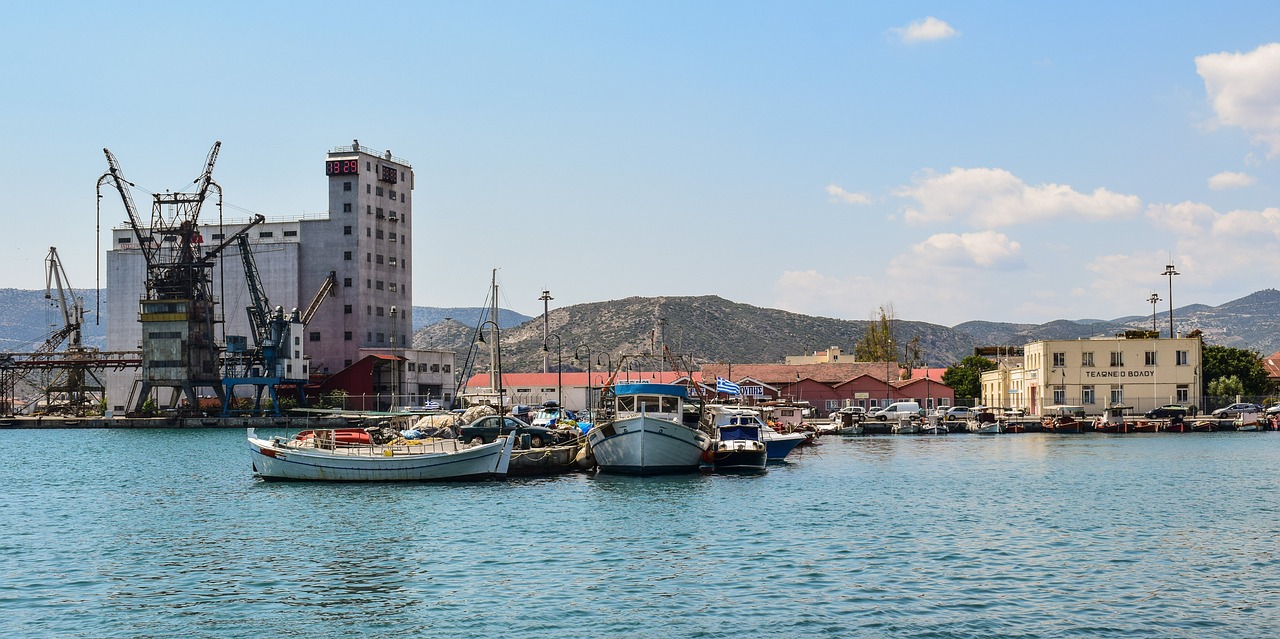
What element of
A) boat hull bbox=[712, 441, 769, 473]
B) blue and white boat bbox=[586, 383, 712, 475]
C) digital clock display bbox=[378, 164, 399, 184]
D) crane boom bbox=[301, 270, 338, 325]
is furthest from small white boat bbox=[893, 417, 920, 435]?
digital clock display bbox=[378, 164, 399, 184]

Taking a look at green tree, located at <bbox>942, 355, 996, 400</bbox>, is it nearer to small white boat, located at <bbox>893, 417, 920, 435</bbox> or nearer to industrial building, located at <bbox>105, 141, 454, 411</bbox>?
small white boat, located at <bbox>893, 417, 920, 435</bbox>

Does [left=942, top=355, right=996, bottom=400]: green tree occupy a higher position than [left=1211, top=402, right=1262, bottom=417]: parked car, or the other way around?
[left=942, top=355, right=996, bottom=400]: green tree

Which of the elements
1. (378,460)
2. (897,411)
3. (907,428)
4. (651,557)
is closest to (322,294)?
(897,411)

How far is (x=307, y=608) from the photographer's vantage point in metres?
28.6

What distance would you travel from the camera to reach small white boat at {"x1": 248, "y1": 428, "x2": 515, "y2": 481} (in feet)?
190

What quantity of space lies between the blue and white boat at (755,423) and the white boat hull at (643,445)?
34.5 ft

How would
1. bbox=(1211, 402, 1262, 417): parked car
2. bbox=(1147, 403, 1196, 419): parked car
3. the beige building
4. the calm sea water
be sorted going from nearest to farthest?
the calm sea water, bbox=(1147, 403, 1196, 419): parked car, bbox=(1211, 402, 1262, 417): parked car, the beige building

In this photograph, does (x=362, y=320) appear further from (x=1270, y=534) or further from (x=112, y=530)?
(x=1270, y=534)

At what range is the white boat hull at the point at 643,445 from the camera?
198ft

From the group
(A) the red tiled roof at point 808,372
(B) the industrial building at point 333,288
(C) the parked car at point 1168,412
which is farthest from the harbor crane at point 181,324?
(C) the parked car at point 1168,412

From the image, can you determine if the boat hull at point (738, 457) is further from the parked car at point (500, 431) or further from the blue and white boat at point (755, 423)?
the parked car at point (500, 431)

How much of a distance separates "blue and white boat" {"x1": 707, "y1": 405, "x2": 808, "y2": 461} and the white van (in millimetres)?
62657

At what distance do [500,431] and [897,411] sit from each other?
8846 cm

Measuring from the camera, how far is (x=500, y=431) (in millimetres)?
67875
